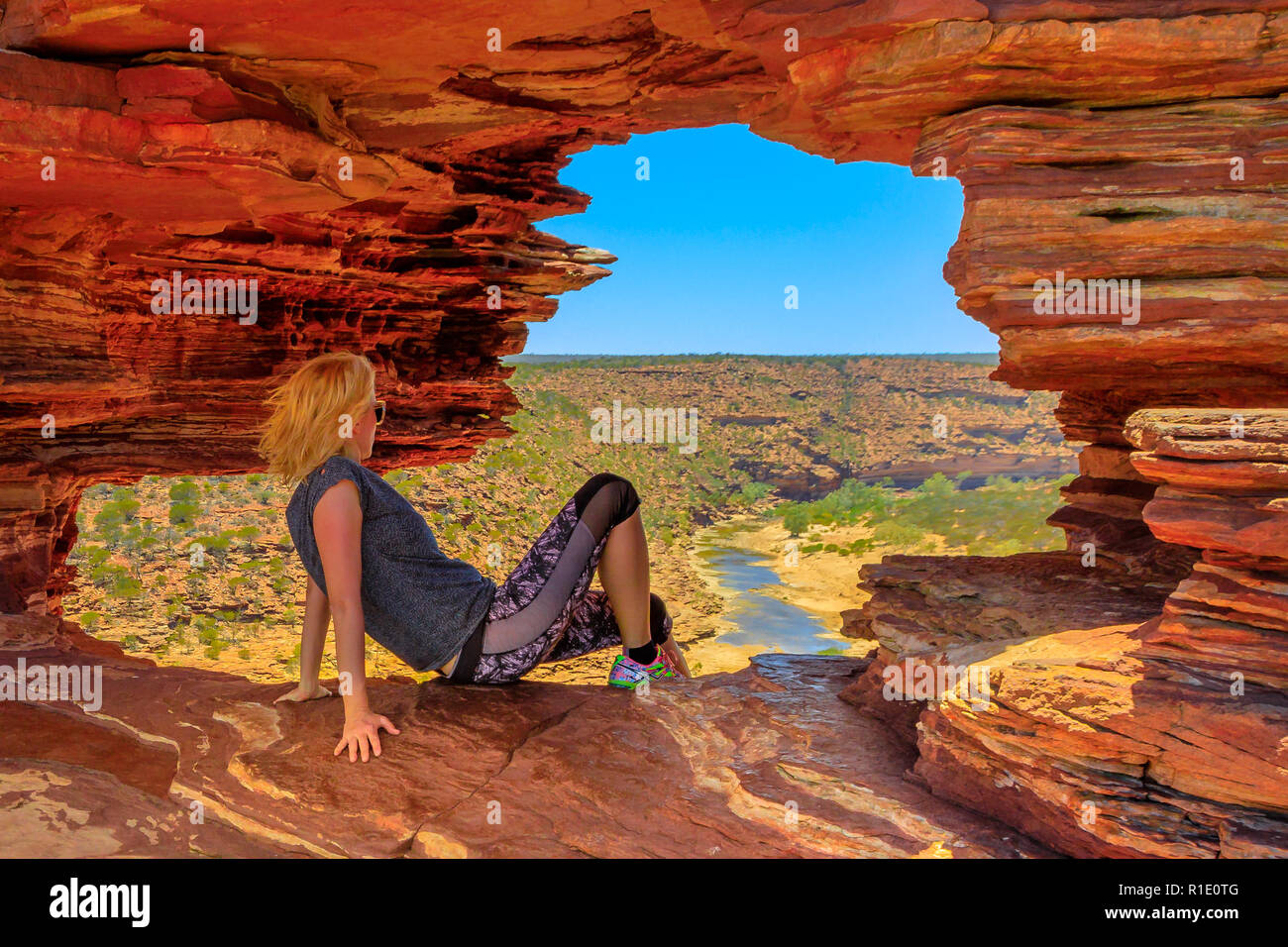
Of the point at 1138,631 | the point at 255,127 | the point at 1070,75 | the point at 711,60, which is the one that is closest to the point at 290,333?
the point at 255,127

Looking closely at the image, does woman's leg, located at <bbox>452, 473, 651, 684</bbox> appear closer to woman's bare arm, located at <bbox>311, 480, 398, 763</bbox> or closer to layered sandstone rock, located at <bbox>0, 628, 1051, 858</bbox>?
layered sandstone rock, located at <bbox>0, 628, 1051, 858</bbox>

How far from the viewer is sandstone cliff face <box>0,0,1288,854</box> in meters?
3.71

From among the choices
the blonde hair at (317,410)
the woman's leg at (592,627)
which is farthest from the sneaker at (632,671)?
the blonde hair at (317,410)

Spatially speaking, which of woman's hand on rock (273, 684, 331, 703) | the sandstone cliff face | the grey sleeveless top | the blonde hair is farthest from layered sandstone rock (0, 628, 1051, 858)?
the blonde hair

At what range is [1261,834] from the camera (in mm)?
3352

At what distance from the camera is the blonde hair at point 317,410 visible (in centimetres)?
411

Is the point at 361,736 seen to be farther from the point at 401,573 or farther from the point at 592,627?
the point at 592,627

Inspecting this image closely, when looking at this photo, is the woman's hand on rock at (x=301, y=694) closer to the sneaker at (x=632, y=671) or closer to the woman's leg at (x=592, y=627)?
the woman's leg at (x=592, y=627)

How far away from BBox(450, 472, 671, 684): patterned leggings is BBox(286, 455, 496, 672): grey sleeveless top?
0.10 m

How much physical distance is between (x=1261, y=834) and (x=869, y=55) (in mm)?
3979

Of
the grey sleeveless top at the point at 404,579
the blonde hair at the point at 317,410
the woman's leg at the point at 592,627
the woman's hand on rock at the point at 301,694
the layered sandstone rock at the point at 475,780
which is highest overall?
the blonde hair at the point at 317,410

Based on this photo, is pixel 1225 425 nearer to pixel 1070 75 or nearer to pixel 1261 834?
pixel 1261 834

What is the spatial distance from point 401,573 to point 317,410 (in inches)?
33.1

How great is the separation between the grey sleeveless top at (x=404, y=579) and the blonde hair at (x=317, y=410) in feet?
0.36
